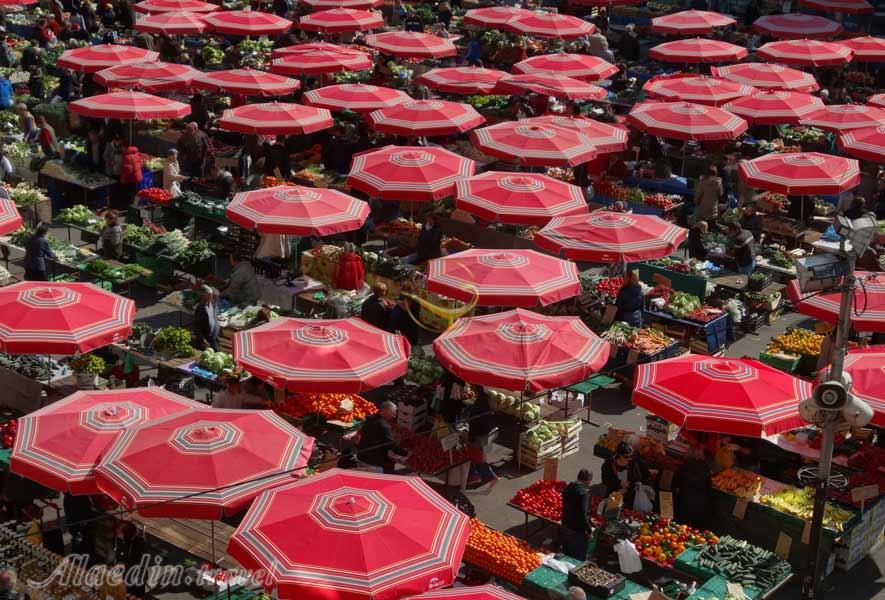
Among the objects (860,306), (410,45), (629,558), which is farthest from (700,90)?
(629,558)

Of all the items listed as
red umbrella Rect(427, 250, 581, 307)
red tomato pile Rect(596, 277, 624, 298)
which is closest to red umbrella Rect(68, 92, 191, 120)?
red umbrella Rect(427, 250, 581, 307)

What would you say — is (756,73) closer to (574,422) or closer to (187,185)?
(187,185)

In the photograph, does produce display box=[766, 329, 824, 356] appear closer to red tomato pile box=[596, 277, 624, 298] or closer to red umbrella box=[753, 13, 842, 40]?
red tomato pile box=[596, 277, 624, 298]

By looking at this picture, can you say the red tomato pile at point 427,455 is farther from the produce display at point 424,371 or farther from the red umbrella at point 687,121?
the red umbrella at point 687,121

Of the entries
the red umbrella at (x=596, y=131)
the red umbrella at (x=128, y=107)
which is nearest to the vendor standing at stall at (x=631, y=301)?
the red umbrella at (x=596, y=131)

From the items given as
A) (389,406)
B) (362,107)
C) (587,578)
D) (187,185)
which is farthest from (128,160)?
(587,578)
